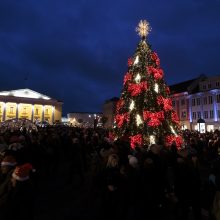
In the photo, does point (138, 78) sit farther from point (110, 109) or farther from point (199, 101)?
point (110, 109)

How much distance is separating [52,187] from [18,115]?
3369 inches

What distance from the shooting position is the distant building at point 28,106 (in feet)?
299

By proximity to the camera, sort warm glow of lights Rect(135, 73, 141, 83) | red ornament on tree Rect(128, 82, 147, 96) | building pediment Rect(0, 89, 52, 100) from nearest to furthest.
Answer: red ornament on tree Rect(128, 82, 147, 96) → warm glow of lights Rect(135, 73, 141, 83) → building pediment Rect(0, 89, 52, 100)

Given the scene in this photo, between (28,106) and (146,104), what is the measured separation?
83711 mm

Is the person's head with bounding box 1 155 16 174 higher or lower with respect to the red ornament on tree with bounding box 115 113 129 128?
lower

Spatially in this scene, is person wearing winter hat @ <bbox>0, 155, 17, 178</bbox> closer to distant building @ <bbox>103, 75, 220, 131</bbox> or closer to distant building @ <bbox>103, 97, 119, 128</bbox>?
distant building @ <bbox>103, 75, 220, 131</bbox>

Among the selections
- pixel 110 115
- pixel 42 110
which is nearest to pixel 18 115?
pixel 42 110

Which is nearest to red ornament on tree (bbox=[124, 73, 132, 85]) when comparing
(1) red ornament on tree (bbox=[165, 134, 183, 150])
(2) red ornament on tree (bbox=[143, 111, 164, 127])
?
(2) red ornament on tree (bbox=[143, 111, 164, 127])

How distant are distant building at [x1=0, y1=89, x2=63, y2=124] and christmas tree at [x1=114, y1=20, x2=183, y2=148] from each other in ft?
250

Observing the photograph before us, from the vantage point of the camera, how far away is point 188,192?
641cm

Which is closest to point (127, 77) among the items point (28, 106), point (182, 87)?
point (182, 87)

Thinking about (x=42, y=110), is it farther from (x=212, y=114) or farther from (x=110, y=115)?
(x=212, y=114)

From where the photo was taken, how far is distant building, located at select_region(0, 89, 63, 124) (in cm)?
9112

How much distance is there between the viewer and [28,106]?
9475cm
